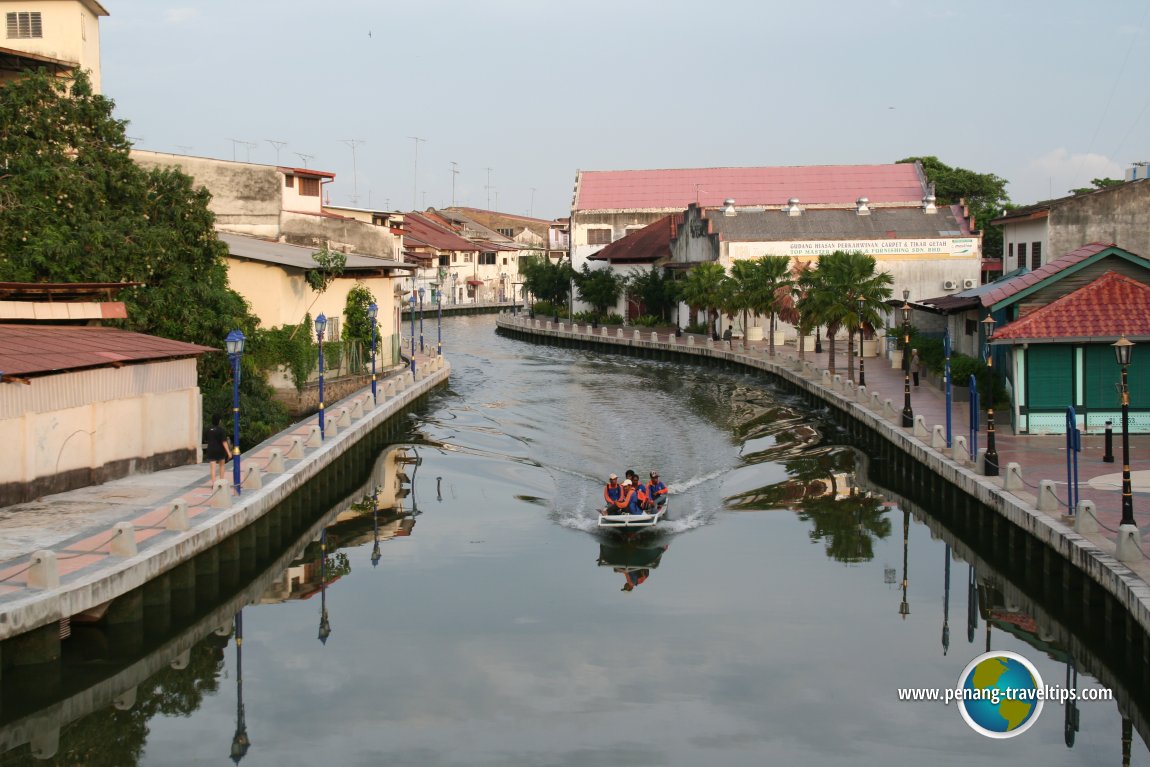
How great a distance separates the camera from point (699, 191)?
4749 inches

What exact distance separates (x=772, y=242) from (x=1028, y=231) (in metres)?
27.7

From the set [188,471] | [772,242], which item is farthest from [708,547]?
[772,242]

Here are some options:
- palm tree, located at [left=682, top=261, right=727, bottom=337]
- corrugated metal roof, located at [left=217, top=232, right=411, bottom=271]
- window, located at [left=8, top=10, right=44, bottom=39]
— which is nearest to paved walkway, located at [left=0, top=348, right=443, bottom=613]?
corrugated metal roof, located at [left=217, top=232, right=411, bottom=271]

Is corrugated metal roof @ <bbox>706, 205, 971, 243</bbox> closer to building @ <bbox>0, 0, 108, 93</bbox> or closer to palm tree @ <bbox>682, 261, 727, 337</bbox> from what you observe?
palm tree @ <bbox>682, 261, 727, 337</bbox>

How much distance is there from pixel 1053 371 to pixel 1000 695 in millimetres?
20637

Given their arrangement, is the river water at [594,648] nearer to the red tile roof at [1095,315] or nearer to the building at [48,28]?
the red tile roof at [1095,315]

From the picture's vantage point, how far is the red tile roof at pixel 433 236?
502 ft

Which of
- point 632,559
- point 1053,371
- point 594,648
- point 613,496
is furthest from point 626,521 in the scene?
point 1053,371

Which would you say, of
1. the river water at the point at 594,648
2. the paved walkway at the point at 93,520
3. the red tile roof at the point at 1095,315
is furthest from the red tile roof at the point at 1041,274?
the paved walkway at the point at 93,520

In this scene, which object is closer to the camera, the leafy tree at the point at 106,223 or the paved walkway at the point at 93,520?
the paved walkway at the point at 93,520

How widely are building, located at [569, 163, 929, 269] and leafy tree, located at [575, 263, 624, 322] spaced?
11315 millimetres

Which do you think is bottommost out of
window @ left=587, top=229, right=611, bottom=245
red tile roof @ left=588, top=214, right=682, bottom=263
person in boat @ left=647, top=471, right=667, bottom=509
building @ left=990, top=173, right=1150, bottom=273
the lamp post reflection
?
the lamp post reflection

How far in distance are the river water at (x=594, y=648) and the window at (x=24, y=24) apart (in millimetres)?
33134

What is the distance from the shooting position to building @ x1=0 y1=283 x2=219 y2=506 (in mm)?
28484
